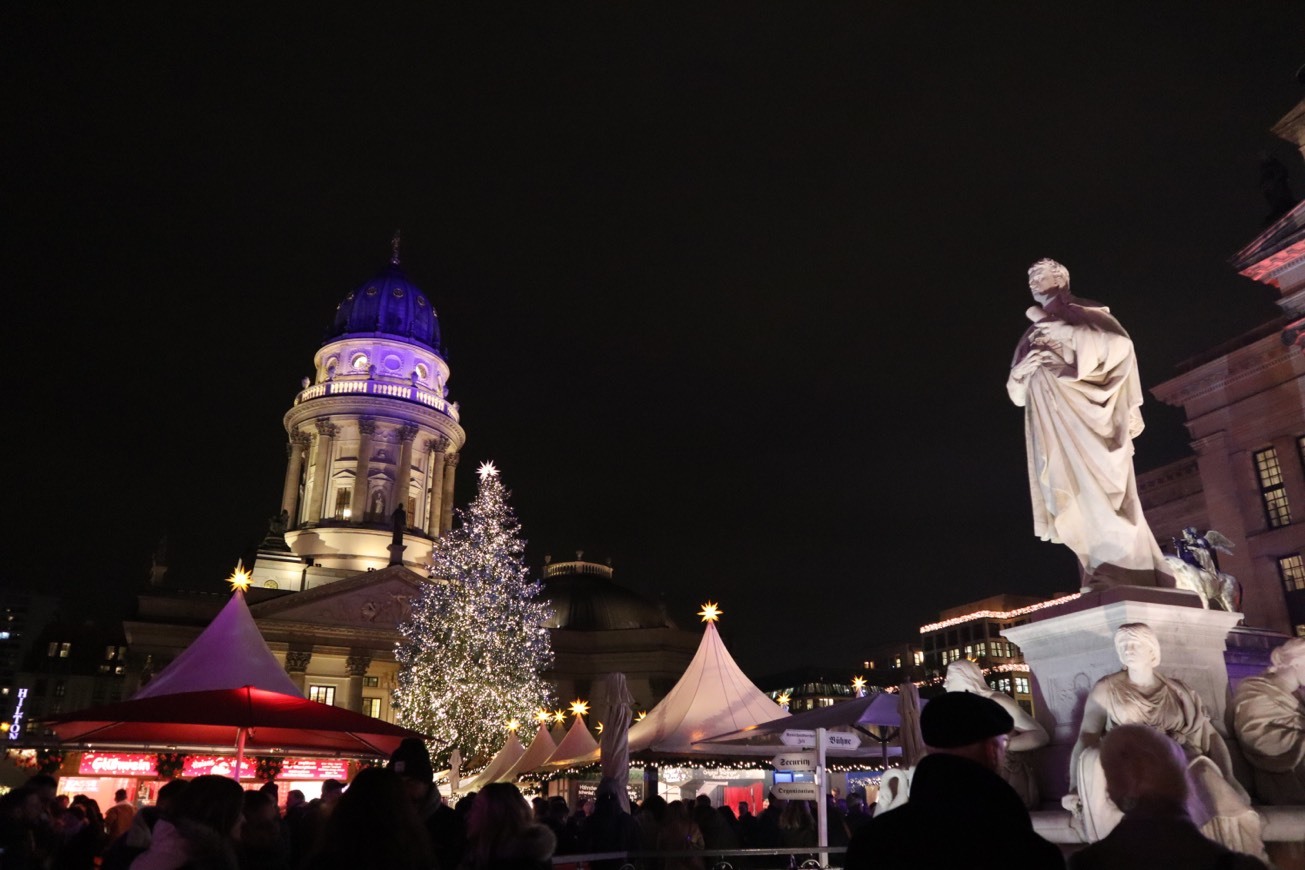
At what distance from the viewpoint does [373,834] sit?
12.6 feet

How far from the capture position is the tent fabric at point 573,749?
1003 inches

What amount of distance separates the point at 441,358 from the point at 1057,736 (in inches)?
2943

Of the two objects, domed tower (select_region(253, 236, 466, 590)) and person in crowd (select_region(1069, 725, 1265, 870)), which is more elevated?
domed tower (select_region(253, 236, 466, 590))

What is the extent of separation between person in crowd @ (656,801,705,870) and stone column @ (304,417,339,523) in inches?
2428

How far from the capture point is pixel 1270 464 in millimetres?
33781

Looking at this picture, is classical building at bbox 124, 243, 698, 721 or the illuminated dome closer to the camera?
classical building at bbox 124, 243, 698, 721

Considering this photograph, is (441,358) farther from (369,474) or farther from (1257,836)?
(1257,836)

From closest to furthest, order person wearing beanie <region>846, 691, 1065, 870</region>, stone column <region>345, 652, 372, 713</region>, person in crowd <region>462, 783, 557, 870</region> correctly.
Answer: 1. person wearing beanie <region>846, 691, 1065, 870</region>
2. person in crowd <region>462, 783, 557, 870</region>
3. stone column <region>345, 652, 372, 713</region>

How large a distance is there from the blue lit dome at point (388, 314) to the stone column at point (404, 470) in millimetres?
9021

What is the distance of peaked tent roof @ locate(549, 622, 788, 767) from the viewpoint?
68.2 ft

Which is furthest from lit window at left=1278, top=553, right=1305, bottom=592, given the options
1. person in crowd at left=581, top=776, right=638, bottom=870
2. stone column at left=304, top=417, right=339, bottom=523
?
stone column at left=304, top=417, right=339, bottom=523

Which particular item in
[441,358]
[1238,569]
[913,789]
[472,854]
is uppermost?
[441,358]

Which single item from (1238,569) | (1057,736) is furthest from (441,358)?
(1057,736)

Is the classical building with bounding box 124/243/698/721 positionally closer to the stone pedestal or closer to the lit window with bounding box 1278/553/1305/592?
the lit window with bounding box 1278/553/1305/592
